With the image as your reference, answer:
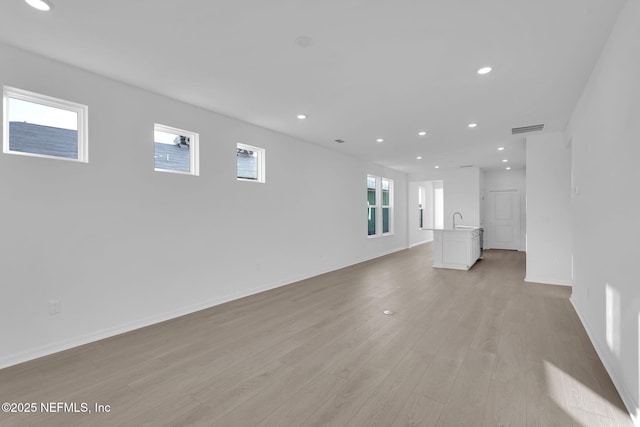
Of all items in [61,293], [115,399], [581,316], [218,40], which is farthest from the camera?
[581,316]

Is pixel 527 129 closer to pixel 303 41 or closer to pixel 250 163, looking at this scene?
pixel 303 41

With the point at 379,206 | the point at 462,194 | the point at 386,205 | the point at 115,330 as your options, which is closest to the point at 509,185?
the point at 462,194

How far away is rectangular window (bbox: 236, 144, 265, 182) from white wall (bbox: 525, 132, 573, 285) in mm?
4824

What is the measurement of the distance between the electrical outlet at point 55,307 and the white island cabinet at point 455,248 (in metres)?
6.74

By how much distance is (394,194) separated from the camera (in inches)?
388

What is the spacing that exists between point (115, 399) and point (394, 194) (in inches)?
348

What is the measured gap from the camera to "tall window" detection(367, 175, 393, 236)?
8711 millimetres

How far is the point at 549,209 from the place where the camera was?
209 inches

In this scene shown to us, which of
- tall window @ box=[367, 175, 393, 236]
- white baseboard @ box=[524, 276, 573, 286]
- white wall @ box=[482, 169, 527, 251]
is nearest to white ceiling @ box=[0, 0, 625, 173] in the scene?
white baseboard @ box=[524, 276, 573, 286]

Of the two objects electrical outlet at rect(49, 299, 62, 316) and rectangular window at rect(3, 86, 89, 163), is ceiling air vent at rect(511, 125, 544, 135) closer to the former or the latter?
rectangular window at rect(3, 86, 89, 163)

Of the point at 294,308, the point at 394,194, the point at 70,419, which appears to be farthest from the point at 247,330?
the point at 394,194

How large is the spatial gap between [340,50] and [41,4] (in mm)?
2213

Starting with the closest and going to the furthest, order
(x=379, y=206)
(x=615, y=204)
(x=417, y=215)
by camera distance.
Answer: (x=615, y=204) < (x=379, y=206) < (x=417, y=215)

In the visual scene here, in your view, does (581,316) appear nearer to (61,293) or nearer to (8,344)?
(61,293)
